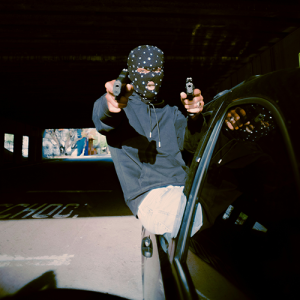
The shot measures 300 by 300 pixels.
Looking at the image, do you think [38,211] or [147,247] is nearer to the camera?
[147,247]

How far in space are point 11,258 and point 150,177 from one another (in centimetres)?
324

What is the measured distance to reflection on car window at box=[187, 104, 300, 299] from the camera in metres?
0.77

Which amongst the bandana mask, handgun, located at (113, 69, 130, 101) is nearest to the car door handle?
handgun, located at (113, 69, 130, 101)

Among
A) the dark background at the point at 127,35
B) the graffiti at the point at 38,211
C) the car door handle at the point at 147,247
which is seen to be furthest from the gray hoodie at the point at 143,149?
the graffiti at the point at 38,211

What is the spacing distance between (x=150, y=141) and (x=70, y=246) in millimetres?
3117

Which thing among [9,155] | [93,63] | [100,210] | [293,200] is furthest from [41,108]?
[9,155]

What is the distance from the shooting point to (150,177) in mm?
1595

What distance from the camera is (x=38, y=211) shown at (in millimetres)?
5906

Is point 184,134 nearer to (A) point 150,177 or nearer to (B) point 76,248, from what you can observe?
→ (A) point 150,177

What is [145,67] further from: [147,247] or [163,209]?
[147,247]

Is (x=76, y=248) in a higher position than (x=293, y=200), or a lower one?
Result: lower

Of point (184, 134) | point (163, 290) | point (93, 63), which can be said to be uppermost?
point (93, 63)

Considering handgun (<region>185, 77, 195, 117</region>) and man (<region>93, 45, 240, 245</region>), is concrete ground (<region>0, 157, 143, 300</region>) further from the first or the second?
handgun (<region>185, 77, 195, 117</region>)

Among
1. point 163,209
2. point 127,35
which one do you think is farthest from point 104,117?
point 127,35
